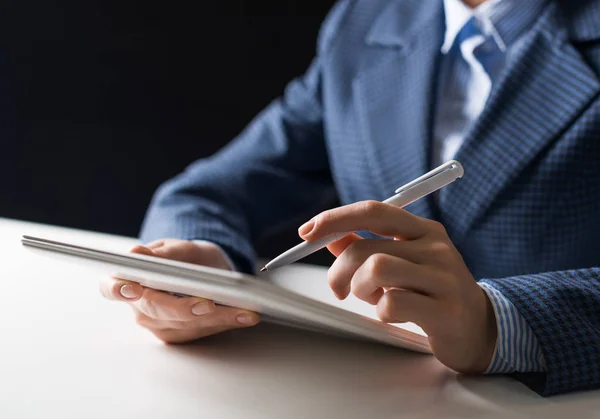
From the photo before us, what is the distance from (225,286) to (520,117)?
550 mm

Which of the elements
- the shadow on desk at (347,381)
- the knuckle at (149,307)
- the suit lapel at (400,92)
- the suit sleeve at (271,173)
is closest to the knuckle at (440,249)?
the shadow on desk at (347,381)

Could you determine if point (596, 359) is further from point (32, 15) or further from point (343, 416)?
point (32, 15)

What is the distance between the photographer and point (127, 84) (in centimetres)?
164

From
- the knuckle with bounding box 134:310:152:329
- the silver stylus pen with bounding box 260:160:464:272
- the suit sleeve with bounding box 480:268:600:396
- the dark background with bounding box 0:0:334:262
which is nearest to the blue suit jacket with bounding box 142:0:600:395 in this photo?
the suit sleeve with bounding box 480:268:600:396

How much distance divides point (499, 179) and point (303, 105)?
0.42m

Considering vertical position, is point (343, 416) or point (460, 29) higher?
point (460, 29)

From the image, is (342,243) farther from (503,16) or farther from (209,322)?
(503,16)

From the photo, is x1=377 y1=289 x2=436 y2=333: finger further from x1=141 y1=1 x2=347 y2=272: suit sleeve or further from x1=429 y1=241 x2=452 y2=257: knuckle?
x1=141 y1=1 x2=347 y2=272: suit sleeve

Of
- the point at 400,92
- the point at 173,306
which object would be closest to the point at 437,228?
the point at 173,306

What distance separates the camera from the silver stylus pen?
1.91 ft

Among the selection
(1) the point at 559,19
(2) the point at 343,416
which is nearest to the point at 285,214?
(1) the point at 559,19

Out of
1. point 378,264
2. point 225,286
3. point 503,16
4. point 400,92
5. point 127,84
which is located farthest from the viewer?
point 127,84

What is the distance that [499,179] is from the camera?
86cm

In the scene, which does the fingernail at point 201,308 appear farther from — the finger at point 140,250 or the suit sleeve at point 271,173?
the suit sleeve at point 271,173
